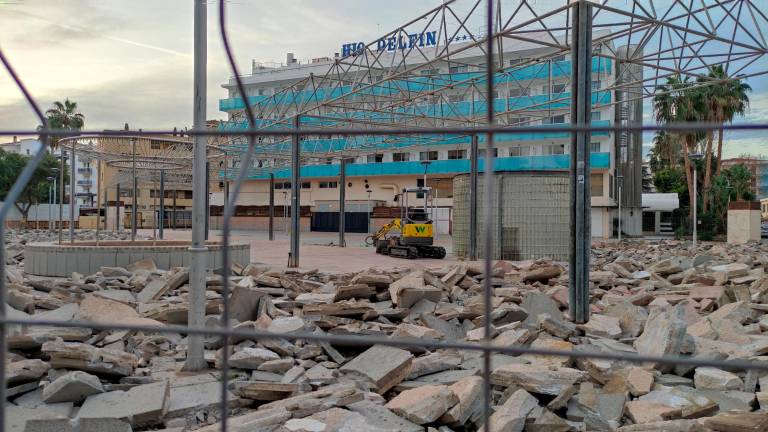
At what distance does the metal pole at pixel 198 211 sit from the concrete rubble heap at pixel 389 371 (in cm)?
25

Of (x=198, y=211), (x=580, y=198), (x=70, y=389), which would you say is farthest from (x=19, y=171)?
(x=580, y=198)

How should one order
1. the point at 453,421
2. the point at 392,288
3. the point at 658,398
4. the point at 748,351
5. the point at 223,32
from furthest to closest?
the point at 392,288 < the point at 748,351 < the point at 658,398 < the point at 453,421 < the point at 223,32

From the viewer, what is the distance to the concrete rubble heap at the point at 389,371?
4.19 m

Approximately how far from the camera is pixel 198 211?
5.27 metres

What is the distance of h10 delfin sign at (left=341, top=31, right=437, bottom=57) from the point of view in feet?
51.6

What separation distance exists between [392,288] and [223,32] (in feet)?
23.2

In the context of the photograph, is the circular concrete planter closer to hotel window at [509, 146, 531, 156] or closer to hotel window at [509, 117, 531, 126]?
hotel window at [509, 117, 531, 126]

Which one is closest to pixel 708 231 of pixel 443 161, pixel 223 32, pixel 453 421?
pixel 443 161

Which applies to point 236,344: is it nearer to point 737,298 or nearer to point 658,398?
point 658,398

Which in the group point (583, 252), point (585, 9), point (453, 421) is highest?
point (585, 9)

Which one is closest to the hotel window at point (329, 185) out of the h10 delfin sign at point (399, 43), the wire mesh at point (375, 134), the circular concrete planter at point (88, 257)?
the h10 delfin sign at point (399, 43)

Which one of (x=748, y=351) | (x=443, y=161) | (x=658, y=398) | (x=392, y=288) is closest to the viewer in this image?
(x=658, y=398)

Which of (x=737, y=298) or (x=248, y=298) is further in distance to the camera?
(x=737, y=298)

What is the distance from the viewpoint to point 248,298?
7.59 metres
